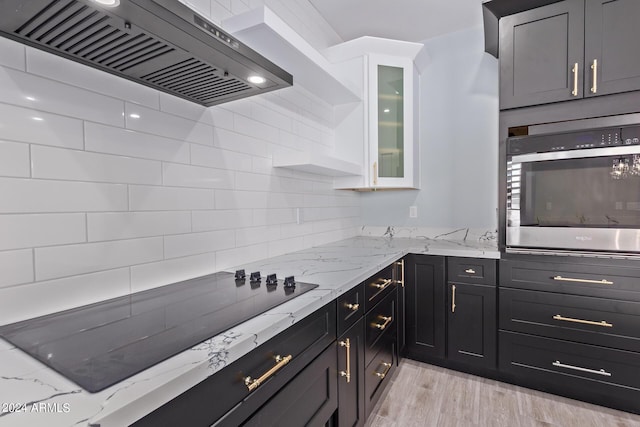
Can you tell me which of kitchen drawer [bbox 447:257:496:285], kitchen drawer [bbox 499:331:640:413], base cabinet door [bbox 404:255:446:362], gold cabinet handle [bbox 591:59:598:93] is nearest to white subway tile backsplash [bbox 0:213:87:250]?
base cabinet door [bbox 404:255:446:362]

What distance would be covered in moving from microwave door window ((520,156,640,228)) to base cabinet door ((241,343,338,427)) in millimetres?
1538

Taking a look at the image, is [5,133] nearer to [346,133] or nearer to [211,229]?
[211,229]

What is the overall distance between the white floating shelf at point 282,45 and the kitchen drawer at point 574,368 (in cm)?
197

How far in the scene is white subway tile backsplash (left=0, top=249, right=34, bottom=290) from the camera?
0.83m

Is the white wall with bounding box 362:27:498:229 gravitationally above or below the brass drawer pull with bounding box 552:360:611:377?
above

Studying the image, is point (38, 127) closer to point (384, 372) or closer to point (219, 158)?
point (219, 158)

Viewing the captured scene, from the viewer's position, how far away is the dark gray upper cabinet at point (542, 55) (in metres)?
1.82

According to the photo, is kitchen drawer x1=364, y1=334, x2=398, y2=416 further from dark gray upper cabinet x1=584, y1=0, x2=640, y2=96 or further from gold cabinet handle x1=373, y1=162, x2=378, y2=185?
dark gray upper cabinet x1=584, y1=0, x2=640, y2=96

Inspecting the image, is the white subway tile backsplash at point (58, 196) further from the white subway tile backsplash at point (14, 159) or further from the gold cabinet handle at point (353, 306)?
the gold cabinet handle at point (353, 306)

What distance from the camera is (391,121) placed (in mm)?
2479

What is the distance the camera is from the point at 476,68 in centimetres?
255

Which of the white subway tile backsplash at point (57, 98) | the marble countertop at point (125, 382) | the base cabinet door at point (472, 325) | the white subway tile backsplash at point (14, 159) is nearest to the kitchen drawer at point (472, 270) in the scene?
the base cabinet door at point (472, 325)

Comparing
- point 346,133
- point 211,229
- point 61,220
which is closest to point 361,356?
point 211,229

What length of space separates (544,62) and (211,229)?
215 cm
